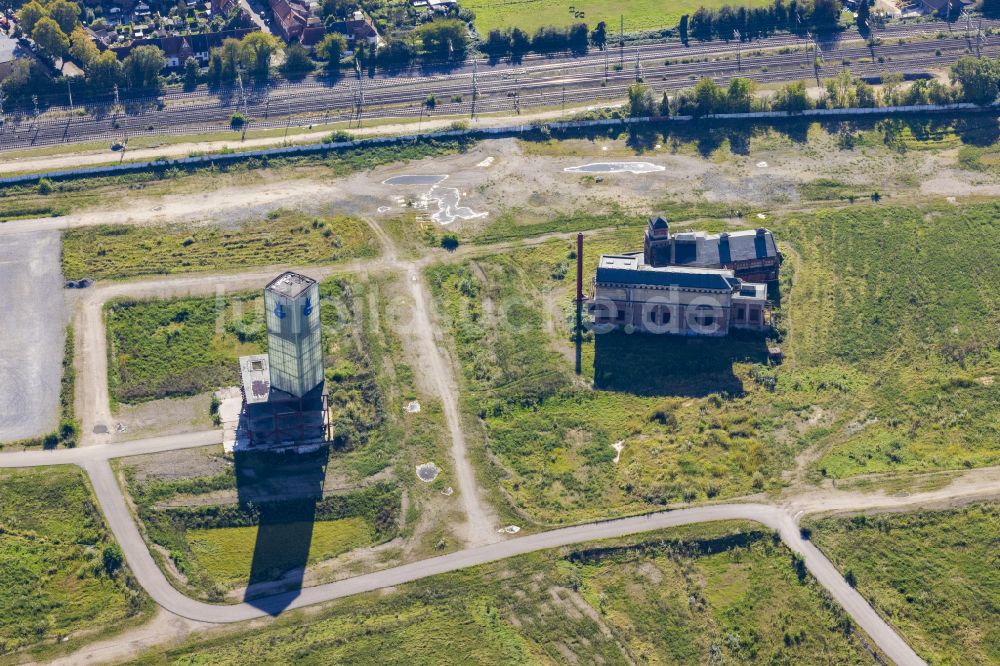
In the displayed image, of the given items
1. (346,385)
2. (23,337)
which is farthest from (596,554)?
(23,337)

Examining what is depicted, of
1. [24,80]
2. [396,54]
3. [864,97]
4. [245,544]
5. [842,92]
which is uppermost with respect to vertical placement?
[396,54]

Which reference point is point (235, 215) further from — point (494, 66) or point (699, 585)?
point (699, 585)

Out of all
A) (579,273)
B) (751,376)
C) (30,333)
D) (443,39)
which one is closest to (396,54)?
(443,39)

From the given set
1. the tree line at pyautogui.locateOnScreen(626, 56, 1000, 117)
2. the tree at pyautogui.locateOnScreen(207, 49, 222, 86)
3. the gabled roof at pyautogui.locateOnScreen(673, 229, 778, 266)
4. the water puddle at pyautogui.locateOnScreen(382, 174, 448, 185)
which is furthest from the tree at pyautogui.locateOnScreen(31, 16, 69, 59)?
the gabled roof at pyautogui.locateOnScreen(673, 229, 778, 266)

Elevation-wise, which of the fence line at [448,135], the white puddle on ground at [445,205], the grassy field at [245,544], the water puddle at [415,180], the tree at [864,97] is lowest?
the grassy field at [245,544]

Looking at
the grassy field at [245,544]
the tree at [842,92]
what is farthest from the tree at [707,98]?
the grassy field at [245,544]

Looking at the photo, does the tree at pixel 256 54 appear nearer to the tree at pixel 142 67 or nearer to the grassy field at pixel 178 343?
the tree at pixel 142 67

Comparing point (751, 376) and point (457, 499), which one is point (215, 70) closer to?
point (457, 499)
